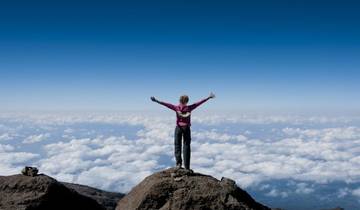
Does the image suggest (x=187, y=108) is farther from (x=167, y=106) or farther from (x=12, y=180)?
(x=12, y=180)

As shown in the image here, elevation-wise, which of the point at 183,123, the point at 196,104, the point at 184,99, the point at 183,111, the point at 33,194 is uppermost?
the point at 184,99

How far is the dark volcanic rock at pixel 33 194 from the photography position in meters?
19.4

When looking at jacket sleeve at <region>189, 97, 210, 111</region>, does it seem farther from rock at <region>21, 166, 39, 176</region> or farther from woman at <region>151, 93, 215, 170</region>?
rock at <region>21, 166, 39, 176</region>

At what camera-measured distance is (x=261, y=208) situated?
21.8 metres

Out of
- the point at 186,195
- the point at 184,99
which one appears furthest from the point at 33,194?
the point at 184,99

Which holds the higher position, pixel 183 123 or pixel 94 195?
pixel 183 123

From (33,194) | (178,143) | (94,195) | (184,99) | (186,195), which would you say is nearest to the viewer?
(186,195)

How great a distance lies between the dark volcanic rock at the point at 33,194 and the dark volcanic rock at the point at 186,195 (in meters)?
3.58

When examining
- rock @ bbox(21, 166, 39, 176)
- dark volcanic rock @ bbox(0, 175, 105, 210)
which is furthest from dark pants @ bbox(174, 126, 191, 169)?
rock @ bbox(21, 166, 39, 176)

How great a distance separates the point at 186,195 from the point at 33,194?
25.5ft

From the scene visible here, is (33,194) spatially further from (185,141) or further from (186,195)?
(185,141)

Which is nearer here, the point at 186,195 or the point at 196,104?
the point at 186,195

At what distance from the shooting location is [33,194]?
65.7 ft

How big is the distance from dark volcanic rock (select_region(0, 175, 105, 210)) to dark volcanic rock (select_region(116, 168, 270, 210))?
11.7ft
